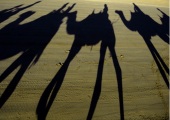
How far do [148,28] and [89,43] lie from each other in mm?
3487

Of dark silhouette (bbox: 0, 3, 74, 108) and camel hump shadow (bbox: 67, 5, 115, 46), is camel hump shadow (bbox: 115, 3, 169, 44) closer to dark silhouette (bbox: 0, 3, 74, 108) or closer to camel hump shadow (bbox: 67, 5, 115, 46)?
camel hump shadow (bbox: 67, 5, 115, 46)

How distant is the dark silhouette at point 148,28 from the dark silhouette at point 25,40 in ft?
10.7

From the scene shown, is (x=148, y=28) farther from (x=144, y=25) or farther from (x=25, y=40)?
(x=25, y=40)

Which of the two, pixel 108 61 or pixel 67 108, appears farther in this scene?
pixel 108 61

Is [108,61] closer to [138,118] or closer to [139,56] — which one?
[139,56]

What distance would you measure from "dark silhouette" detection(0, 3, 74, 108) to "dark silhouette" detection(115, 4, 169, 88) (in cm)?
327

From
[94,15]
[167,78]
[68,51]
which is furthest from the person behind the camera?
[94,15]

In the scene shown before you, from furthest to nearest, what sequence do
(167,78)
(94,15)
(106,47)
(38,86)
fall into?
(94,15)
(106,47)
(167,78)
(38,86)

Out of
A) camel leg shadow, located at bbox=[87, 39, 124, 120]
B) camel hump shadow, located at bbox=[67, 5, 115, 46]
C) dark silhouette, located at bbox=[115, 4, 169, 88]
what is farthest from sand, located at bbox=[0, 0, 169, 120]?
camel hump shadow, located at bbox=[67, 5, 115, 46]

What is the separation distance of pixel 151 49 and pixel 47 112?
4.94 meters

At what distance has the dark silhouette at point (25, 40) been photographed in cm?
600

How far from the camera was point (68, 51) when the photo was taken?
7.32 metres

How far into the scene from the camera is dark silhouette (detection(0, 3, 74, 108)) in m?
6.00

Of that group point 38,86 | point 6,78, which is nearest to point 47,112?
point 38,86
